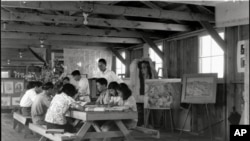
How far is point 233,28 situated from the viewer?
7641 millimetres

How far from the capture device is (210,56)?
27.4ft

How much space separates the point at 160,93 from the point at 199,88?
4.01ft

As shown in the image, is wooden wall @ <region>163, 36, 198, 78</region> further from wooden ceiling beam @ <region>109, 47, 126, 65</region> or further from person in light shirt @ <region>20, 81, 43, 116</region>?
person in light shirt @ <region>20, 81, 43, 116</region>

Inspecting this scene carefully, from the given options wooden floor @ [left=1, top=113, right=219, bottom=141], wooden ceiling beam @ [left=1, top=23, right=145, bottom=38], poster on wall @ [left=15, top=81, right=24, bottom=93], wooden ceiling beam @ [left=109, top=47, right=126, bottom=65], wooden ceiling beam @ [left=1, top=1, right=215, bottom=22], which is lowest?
wooden floor @ [left=1, top=113, right=219, bottom=141]

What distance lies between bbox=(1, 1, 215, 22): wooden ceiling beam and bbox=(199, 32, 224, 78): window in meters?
0.62

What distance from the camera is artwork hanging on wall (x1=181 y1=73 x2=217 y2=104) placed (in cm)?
755

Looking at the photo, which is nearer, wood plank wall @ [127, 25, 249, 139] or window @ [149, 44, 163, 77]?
wood plank wall @ [127, 25, 249, 139]

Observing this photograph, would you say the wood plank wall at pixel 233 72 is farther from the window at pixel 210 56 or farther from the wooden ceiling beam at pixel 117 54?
the wooden ceiling beam at pixel 117 54

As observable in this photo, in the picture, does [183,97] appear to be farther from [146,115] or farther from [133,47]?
[133,47]

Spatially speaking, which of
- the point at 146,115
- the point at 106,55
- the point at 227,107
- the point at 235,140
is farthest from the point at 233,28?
the point at 106,55

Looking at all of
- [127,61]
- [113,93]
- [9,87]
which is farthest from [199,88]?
[9,87]

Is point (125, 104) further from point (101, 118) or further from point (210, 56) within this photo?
point (210, 56)

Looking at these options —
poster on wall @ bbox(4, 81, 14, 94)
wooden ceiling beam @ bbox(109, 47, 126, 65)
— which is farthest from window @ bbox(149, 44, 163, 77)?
poster on wall @ bbox(4, 81, 14, 94)

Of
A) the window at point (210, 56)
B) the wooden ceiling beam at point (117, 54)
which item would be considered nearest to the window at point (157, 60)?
the wooden ceiling beam at point (117, 54)
